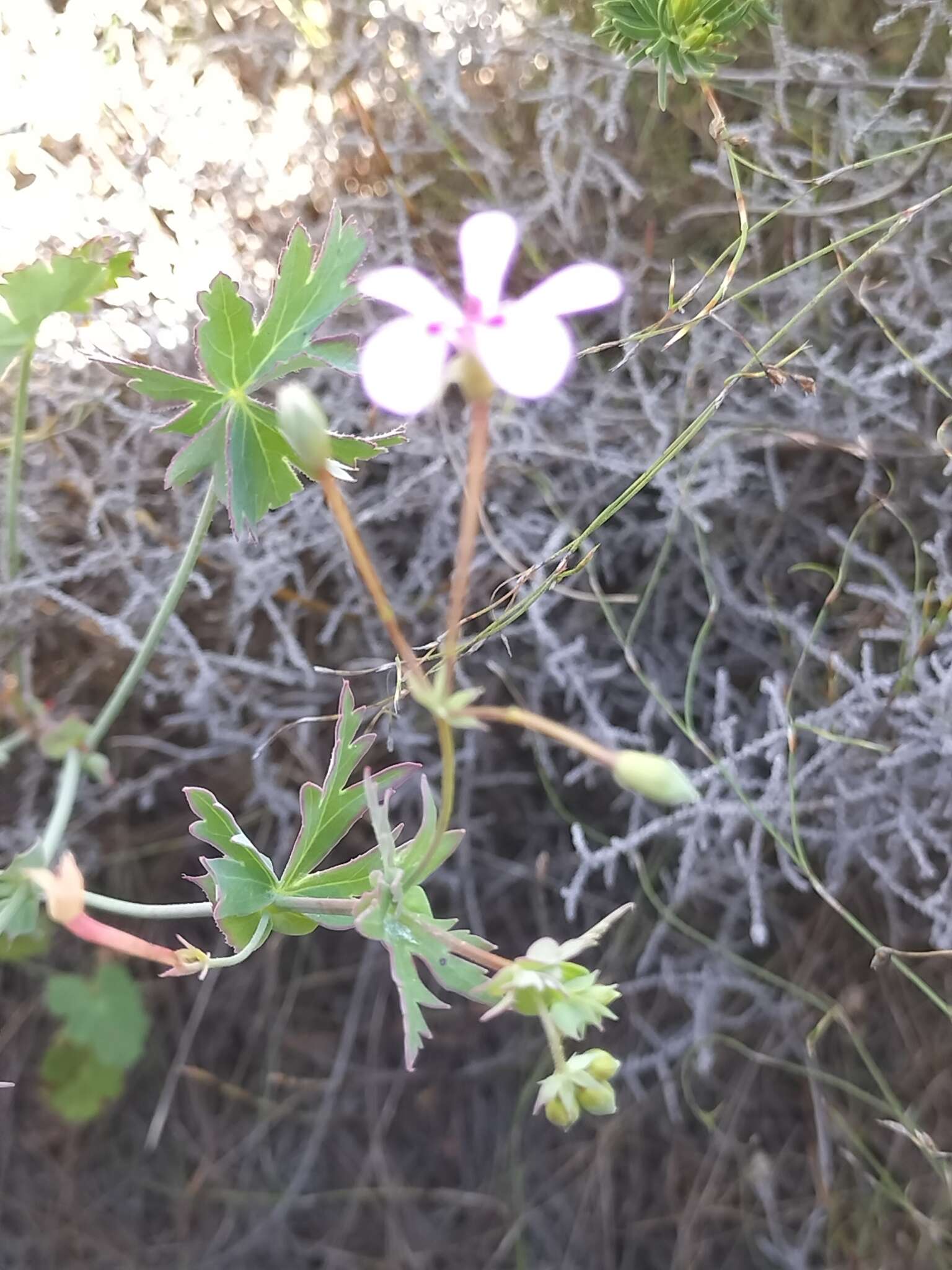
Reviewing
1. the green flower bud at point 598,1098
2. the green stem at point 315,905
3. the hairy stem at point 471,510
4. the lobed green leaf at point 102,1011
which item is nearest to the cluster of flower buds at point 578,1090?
the green flower bud at point 598,1098

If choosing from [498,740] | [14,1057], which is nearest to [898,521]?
[498,740]

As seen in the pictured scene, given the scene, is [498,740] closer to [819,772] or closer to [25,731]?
[819,772]

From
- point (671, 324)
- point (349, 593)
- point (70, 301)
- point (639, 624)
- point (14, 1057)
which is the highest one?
point (70, 301)

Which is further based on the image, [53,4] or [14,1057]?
[14,1057]

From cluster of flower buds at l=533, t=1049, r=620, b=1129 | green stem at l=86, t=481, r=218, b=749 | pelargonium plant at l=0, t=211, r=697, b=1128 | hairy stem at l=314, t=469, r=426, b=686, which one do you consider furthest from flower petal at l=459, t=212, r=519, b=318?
cluster of flower buds at l=533, t=1049, r=620, b=1129

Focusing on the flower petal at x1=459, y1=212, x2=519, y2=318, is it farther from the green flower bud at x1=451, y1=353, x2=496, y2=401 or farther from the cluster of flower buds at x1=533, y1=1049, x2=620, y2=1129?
the cluster of flower buds at x1=533, y1=1049, x2=620, y2=1129

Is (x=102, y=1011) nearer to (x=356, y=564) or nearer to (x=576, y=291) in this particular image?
(x=356, y=564)

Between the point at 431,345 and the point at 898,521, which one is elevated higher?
the point at 431,345
